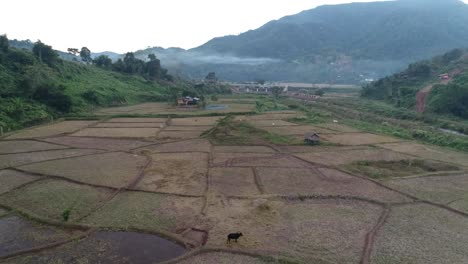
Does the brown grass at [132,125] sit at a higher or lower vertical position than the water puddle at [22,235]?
higher

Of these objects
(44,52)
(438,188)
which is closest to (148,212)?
(438,188)

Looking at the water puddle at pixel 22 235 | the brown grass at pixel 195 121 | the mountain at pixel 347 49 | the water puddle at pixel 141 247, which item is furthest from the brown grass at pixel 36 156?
the mountain at pixel 347 49

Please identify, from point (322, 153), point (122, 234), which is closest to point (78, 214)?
point (122, 234)

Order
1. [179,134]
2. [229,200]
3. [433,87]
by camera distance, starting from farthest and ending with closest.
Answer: [433,87], [179,134], [229,200]

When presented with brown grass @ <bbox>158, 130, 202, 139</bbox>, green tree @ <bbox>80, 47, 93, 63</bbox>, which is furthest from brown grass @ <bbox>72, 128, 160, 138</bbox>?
green tree @ <bbox>80, 47, 93, 63</bbox>

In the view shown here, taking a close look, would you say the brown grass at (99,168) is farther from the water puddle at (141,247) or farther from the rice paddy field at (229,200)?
the water puddle at (141,247)

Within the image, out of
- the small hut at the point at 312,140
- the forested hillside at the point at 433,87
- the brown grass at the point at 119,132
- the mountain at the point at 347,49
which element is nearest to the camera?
the small hut at the point at 312,140

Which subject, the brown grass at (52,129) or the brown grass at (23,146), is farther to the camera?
the brown grass at (52,129)

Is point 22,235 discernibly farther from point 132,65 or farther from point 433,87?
point 132,65
